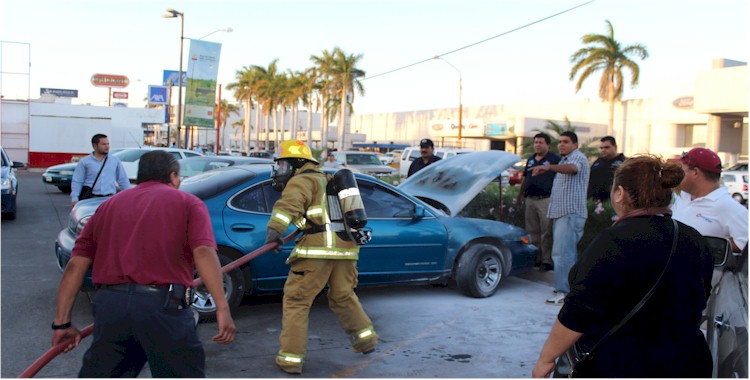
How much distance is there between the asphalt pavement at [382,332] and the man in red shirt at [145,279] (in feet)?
5.73

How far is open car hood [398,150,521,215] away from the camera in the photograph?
792 cm

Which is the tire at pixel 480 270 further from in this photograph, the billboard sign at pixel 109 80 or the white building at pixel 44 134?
the billboard sign at pixel 109 80

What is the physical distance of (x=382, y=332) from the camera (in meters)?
6.04

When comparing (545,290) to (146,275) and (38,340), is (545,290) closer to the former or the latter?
(38,340)

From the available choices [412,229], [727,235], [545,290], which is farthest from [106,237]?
[545,290]

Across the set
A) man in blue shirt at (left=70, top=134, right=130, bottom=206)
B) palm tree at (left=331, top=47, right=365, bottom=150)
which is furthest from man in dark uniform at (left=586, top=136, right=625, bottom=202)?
palm tree at (left=331, top=47, right=365, bottom=150)

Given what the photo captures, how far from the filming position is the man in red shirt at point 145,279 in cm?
306

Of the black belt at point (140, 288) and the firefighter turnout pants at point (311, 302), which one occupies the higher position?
the black belt at point (140, 288)

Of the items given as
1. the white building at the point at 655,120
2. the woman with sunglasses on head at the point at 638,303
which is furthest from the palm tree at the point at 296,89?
the woman with sunglasses on head at the point at 638,303

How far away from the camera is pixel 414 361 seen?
5230 millimetres

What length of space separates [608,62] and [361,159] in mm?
18942

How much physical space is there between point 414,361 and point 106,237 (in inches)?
109

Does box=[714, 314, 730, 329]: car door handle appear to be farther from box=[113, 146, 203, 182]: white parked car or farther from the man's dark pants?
box=[113, 146, 203, 182]: white parked car

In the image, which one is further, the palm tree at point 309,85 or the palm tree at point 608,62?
the palm tree at point 309,85
